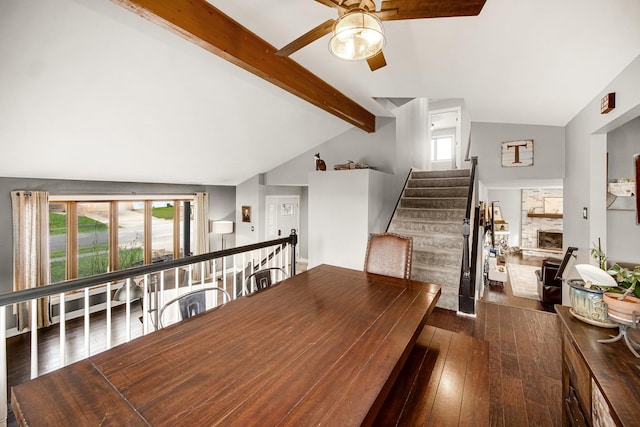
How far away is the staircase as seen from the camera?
349cm

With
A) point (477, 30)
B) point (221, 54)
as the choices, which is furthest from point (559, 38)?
point (221, 54)

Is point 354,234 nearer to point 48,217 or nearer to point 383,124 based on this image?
point 383,124

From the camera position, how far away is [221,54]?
219 cm

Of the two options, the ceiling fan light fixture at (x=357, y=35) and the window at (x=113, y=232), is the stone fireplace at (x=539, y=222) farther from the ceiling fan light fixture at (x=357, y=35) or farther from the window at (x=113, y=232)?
the window at (x=113, y=232)

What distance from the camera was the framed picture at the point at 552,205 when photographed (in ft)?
28.7

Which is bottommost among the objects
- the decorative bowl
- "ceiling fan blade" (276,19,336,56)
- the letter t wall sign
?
the decorative bowl

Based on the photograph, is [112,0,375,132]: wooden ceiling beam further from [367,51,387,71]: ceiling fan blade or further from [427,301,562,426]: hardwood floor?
[427,301,562,426]: hardwood floor

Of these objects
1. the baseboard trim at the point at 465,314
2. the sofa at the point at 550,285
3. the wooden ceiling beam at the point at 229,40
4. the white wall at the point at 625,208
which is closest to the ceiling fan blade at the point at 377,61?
the wooden ceiling beam at the point at 229,40

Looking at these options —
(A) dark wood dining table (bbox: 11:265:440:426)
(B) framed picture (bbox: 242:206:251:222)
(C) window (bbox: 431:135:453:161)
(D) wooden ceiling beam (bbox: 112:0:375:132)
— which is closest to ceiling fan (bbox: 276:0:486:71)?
(D) wooden ceiling beam (bbox: 112:0:375:132)

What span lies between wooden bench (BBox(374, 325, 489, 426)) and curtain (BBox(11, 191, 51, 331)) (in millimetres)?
5371

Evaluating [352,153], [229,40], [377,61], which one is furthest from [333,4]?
[352,153]

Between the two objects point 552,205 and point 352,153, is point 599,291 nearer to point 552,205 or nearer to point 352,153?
point 352,153

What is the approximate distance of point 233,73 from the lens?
3055 mm

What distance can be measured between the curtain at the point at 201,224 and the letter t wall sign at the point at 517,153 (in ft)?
19.7
